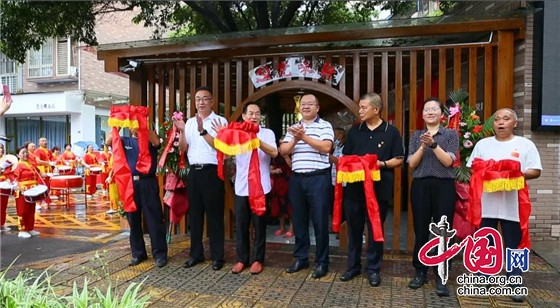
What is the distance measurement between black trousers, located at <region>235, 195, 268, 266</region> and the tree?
5.06m

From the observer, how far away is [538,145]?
17.8 feet

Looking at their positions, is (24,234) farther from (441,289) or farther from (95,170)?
(441,289)

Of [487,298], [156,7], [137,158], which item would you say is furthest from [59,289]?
[156,7]

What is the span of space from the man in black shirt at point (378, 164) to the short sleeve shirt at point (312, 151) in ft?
0.78

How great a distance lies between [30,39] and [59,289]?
273 inches

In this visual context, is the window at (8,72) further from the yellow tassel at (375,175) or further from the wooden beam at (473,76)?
the yellow tassel at (375,175)

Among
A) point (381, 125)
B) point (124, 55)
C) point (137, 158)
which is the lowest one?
point (137, 158)

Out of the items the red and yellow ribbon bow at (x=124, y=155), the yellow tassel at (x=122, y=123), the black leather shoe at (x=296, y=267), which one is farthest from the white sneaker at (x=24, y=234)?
the black leather shoe at (x=296, y=267)

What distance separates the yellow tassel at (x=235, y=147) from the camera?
13.5 feet

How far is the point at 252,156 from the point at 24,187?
4.75 meters

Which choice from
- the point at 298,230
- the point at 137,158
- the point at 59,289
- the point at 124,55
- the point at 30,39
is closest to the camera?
the point at 59,289

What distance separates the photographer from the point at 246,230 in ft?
14.8

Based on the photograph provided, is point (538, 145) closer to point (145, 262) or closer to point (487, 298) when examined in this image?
point (487, 298)

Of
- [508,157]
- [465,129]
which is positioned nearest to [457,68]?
[465,129]
